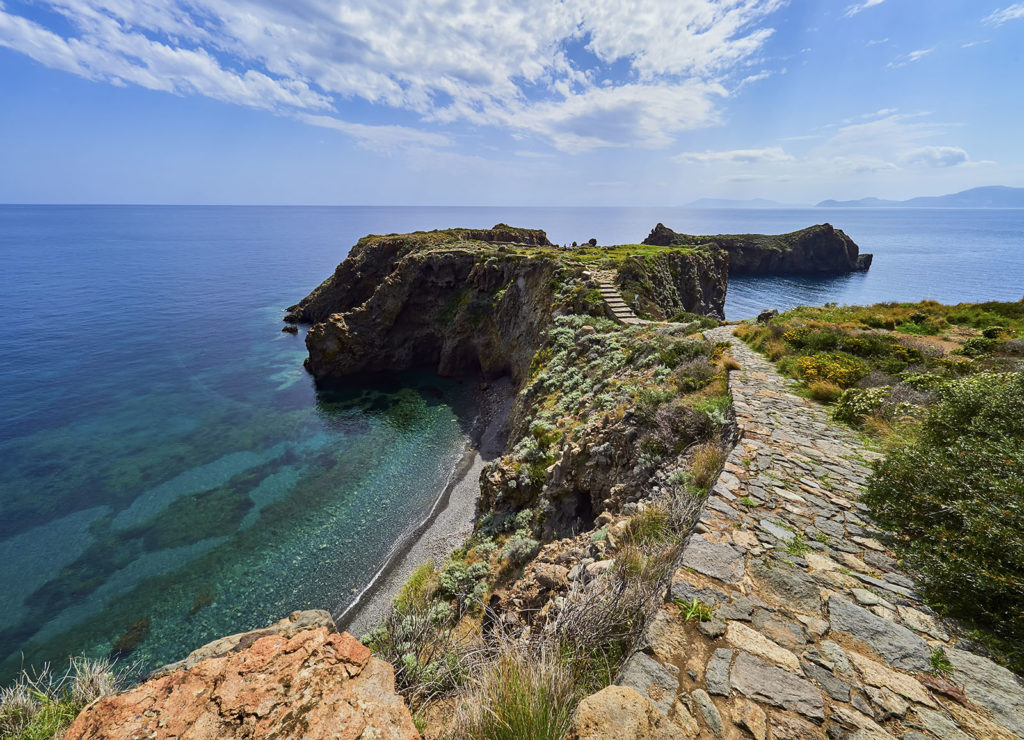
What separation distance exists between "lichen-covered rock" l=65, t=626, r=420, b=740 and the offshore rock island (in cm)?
2

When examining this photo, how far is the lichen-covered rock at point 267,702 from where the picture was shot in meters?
4.06

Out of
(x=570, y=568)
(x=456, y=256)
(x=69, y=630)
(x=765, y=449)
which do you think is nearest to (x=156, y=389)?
(x=69, y=630)

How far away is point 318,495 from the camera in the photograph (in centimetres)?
2552

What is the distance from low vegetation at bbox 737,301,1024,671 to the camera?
14.1 feet

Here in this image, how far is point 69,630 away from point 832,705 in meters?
27.4

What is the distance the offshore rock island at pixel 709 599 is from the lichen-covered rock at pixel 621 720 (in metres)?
0.02

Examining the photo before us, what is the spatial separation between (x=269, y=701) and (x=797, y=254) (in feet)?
479

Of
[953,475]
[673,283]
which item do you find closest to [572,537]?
[953,475]

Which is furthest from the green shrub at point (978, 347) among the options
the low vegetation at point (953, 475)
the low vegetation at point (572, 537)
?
the low vegetation at point (572, 537)

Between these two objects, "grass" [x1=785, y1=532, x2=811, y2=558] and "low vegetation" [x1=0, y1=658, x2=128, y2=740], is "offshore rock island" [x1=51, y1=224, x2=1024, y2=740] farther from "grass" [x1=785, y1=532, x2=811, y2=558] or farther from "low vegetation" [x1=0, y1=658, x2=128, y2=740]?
"low vegetation" [x1=0, y1=658, x2=128, y2=740]

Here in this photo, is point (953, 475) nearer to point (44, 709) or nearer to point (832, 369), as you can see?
point (832, 369)

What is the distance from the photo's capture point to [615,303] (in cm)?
2736

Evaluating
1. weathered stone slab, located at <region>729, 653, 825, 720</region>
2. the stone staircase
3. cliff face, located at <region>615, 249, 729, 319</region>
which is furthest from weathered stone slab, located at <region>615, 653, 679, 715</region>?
cliff face, located at <region>615, 249, 729, 319</region>

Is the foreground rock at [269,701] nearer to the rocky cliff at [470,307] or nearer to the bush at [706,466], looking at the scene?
the bush at [706,466]
